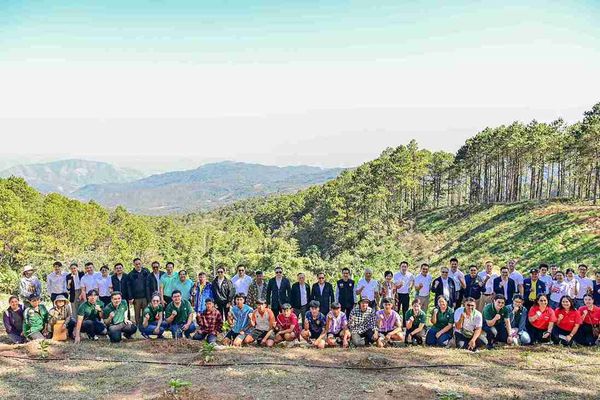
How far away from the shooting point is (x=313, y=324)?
11203 millimetres

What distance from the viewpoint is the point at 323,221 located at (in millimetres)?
63938

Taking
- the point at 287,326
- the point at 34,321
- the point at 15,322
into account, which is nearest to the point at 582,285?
the point at 287,326

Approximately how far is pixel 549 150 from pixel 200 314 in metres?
44.4

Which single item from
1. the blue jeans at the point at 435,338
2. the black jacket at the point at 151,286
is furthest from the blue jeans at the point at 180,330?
the blue jeans at the point at 435,338

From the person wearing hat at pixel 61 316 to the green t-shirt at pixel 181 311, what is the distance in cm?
213

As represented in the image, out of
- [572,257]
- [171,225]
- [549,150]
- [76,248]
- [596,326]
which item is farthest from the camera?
[171,225]

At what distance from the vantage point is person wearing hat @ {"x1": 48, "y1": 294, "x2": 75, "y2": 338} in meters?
11.1

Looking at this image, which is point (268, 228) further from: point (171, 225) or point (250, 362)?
point (250, 362)

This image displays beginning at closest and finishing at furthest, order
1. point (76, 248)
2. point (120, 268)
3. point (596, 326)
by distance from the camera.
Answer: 1. point (596, 326)
2. point (120, 268)
3. point (76, 248)

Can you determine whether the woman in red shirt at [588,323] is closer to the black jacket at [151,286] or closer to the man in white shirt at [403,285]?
the man in white shirt at [403,285]

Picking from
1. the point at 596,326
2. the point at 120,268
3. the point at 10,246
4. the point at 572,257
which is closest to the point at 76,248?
the point at 10,246

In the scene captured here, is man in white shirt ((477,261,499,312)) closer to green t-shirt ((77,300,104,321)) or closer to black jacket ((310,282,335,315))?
black jacket ((310,282,335,315))

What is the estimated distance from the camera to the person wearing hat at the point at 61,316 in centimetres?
1108

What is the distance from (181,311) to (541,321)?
7994 millimetres
